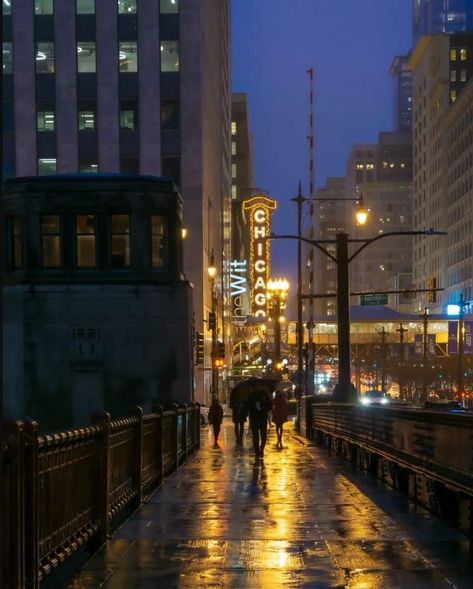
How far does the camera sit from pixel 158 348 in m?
34.2

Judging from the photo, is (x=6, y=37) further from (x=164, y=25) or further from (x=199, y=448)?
(x=199, y=448)

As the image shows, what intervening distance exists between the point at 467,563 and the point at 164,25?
58.3 m

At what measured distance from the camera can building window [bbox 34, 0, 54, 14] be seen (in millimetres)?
62938

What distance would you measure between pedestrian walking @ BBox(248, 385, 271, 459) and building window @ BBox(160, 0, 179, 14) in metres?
44.8

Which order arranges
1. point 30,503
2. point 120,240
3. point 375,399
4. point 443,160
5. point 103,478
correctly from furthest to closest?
point 443,160
point 375,399
point 120,240
point 103,478
point 30,503

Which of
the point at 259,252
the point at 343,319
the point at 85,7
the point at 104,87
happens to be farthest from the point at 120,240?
the point at 259,252

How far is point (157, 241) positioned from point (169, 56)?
3107cm

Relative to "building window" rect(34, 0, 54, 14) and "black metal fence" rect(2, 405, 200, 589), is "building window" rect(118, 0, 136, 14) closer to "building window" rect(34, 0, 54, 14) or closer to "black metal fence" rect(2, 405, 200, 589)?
"building window" rect(34, 0, 54, 14)

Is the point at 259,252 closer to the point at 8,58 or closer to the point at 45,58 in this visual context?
the point at 45,58

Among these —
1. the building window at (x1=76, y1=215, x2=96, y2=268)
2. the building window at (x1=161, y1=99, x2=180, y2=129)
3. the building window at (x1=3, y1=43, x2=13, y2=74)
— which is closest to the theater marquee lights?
the building window at (x1=161, y1=99, x2=180, y2=129)

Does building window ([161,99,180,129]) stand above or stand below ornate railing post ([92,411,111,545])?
above

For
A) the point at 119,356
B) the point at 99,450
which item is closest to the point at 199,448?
the point at 119,356

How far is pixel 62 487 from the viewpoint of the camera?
7984 millimetres

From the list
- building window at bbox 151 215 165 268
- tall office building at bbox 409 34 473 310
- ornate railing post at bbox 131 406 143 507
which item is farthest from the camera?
tall office building at bbox 409 34 473 310
